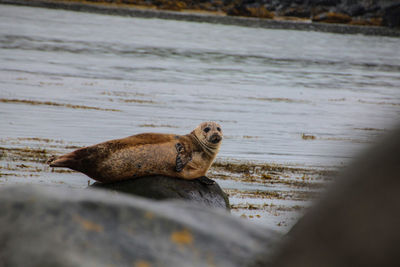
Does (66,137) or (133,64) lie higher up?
(66,137)

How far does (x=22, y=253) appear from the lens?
1589mm

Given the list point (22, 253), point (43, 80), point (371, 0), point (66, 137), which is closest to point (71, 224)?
point (22, 253)

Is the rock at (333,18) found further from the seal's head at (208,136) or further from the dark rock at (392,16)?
the seal's head at (208,136)

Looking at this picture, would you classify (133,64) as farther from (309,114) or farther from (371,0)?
(371,0)

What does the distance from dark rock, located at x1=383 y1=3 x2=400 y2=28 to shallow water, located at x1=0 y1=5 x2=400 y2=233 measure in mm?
63541

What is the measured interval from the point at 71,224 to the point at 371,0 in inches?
4578

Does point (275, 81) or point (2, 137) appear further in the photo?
point (275, 81)

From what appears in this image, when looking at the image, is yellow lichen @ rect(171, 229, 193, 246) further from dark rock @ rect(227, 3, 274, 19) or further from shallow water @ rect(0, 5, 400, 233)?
dark rock @ rect(227, 3, 274, 19)

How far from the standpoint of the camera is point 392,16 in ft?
336

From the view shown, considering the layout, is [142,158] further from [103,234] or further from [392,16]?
[392,16]

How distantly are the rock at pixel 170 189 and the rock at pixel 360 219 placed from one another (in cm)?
515

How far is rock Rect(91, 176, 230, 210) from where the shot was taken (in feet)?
20.2

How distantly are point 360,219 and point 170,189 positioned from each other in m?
5.41

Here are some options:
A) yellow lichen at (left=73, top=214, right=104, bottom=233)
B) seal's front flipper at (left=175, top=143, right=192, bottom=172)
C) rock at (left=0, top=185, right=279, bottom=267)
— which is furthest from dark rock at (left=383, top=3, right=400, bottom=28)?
yellow lichen at (left=73, top=214, right=104, bottom=233)
